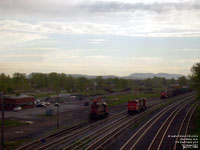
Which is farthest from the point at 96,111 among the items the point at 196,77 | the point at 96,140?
the point at 196,77

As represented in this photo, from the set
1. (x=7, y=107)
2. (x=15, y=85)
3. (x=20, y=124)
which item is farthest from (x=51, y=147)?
(x=15, y=85)

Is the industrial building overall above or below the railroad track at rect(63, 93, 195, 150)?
above

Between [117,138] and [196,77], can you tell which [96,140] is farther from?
[196,77]

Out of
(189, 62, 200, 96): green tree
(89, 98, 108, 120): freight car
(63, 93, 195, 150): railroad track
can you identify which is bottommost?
(63, 93, 195, 150): railroad track

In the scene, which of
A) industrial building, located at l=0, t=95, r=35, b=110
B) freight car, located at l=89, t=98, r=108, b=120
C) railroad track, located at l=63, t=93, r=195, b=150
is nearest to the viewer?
railroad track, located at l=63, t=93, r=195, b=150

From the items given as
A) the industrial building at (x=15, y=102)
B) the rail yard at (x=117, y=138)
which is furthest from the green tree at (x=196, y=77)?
the industrial building at (x=15, y=102)

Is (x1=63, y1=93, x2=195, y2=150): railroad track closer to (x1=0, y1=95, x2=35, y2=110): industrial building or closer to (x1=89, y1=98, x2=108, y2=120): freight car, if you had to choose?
(x1=89, y1=98, x2=108, y2=120): freight car

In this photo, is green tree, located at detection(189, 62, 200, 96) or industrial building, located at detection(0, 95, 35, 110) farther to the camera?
industrial building, located at detection(0, 95, 35, 110)

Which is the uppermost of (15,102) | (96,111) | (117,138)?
(15,102)

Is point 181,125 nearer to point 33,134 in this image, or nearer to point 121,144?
point 121,144

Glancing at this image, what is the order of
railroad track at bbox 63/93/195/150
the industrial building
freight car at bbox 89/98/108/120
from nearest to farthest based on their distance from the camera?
railroad track at bbox 63/93/195/150 < freight car at bbox 89/98/108/120 < the industrial building

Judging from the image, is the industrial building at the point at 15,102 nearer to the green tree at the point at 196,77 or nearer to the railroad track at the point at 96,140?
the railroad track at the point at 96,140

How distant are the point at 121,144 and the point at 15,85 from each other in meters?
111

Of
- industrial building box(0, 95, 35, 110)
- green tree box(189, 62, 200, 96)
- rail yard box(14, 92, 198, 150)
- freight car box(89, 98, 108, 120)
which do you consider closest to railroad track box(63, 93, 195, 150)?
rail yard box(14, 92, 198, 150)
